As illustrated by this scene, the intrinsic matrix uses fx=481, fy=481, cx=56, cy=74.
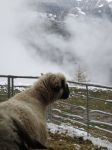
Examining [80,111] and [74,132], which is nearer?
[74,132]

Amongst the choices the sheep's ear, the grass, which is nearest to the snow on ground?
the grass

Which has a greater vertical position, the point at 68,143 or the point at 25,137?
the point at 25,137

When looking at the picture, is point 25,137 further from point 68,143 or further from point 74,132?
point 74,132

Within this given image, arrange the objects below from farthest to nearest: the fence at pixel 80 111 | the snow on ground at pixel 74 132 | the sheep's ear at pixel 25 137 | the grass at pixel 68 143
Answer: the fence at pixel 80 111 < the snow on ground at pixel 74 132 < the grass at pixel 68 143 < the sheep's ear at pixel 25 137

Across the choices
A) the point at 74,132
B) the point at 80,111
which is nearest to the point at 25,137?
the point at 74,132

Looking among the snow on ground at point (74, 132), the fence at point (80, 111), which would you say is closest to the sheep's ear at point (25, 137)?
the fence at point (80, 111)

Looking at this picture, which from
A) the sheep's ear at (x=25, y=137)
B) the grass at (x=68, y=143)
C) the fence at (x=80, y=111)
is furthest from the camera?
the fence at (x=80, y=111)

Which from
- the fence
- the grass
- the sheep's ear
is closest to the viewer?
the sheep's ear

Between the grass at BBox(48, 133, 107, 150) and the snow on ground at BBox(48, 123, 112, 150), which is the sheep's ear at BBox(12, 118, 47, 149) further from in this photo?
the snow on ground at BBox(48, 123, 112, 150)

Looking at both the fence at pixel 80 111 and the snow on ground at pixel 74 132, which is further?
the fence at pixel 80 111

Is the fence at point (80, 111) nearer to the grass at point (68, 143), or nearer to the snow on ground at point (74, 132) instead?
the snow on ground at point (74, 132)

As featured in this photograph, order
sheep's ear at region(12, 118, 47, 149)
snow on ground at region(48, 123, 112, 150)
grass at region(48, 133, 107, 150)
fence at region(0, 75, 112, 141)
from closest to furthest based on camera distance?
1. sheep's ear at region(12, 118, 47, 149)
2. grass at region(48, 133, 107, 150)
3. snow on ground at region(48, 123, 112, 150)
4. fence at region(0, 75, 112, 141)

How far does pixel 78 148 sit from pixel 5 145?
17.6 ft

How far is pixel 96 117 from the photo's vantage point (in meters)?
21.9
